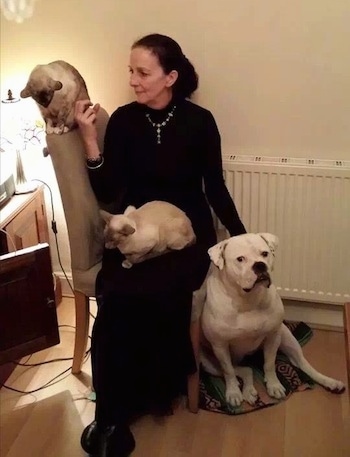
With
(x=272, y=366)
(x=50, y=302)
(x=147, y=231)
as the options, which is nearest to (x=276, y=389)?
(x=272, y=366)

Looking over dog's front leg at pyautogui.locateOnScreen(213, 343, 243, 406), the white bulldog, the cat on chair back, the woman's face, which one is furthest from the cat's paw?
dog's front leg at pyautogui.locateOnScreen(213, 343, 243, 406)

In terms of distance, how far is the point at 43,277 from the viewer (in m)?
1.89

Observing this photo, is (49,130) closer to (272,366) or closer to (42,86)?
(42,86)

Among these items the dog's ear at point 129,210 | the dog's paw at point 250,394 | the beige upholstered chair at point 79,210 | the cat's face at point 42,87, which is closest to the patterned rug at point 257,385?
the dog's paw at point 250,394

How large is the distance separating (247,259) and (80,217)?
574 mm

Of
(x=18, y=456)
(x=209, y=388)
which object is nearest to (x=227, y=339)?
(x=209, y=388)

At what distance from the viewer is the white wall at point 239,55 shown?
6.79 ft

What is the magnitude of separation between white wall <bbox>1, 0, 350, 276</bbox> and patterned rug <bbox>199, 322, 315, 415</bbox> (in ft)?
2.49

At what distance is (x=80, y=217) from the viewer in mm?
2016

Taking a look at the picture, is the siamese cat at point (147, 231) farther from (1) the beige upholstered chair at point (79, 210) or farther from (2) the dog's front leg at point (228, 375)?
(2) the dog's front leg at point (228, 375)

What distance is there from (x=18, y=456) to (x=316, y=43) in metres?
1.63

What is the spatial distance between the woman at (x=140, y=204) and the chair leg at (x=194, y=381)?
33 mm

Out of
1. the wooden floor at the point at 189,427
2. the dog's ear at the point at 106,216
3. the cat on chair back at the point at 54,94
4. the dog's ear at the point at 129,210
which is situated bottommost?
the wooden floor at the point at 189,427

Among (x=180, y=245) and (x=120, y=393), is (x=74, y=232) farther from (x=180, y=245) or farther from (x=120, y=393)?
(x=120, y=393)
